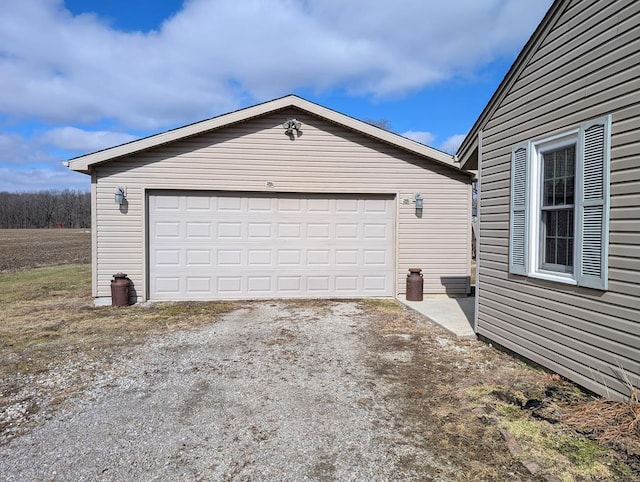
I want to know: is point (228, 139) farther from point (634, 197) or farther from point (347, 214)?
point (634, 197)

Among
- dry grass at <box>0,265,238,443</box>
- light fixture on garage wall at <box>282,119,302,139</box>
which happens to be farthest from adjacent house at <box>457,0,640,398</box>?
dry grass at <box>0,265,238,443</box>

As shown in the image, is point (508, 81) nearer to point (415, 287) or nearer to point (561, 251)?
point (561, 251)

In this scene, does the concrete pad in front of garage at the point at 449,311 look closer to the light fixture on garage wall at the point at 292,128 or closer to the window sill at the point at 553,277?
the window sill at the point at 553,277

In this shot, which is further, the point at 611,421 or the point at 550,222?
the point at 550,222

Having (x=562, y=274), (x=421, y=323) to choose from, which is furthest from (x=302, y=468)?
(x=421, y=323)

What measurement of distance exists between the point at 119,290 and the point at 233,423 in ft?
18.4

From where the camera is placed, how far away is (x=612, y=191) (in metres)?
3.43

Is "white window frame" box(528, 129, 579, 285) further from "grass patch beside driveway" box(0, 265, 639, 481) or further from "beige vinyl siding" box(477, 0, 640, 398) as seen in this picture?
"grass patch beside driveway" box(0, 265, 639, 481)

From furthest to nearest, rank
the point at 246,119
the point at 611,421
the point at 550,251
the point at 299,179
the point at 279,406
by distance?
the point at 299,179 < the point at 246,119 < the point at 550,251 < the point at 279,406 < the point at 611,421

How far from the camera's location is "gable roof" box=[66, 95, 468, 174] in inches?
312

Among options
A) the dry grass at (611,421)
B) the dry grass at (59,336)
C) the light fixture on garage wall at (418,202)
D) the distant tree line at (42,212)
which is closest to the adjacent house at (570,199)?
the dry grass at (611,421)

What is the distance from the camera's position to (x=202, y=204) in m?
8.55

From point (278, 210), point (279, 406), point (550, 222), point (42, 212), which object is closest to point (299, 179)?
point (278, 210)

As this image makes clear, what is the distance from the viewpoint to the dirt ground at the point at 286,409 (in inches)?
104
